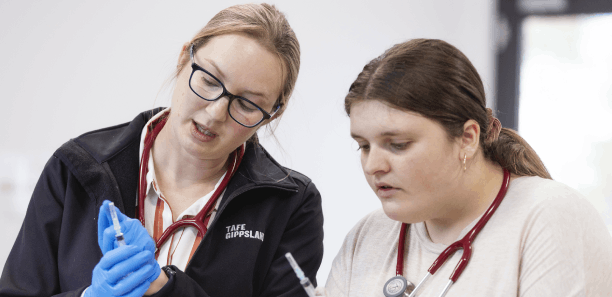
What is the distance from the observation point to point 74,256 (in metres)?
1.21

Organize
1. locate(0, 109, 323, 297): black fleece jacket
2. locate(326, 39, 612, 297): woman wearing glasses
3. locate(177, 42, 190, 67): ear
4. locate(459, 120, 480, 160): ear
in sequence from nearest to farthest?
locate(326, 39, 612, 297): woman wearing glasses, locate(459, 120, 480, 160): ear, locate(0, 109, 323, 297): black fleece jacket, locate(177, 42, 190, 67): ear

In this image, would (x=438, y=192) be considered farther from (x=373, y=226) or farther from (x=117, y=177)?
(x=117, y=177)

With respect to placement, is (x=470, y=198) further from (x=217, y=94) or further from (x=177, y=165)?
(x=177, y=165)

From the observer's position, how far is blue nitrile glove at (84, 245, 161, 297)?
1.04m

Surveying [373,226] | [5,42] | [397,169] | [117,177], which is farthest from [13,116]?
[397,169]

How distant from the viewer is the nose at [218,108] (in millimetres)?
1215

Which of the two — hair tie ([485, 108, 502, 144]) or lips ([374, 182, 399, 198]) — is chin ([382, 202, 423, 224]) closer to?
lips ([374, 182, 399, 198])

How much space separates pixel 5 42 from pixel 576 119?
2904 millimetres

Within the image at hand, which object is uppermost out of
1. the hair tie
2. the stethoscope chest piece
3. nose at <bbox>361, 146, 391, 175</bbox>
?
the hair tie

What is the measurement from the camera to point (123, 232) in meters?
1.10

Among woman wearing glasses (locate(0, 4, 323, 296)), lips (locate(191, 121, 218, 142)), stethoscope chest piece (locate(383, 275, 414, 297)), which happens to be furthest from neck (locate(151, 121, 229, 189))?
stethoscope chest piece (locate(383, 275, 414, 297))

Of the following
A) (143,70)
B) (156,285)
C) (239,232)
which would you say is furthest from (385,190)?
(143,70)

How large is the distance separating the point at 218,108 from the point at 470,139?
592 mm

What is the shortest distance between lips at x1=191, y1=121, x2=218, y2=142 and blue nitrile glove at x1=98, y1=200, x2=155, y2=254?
0.26 m
